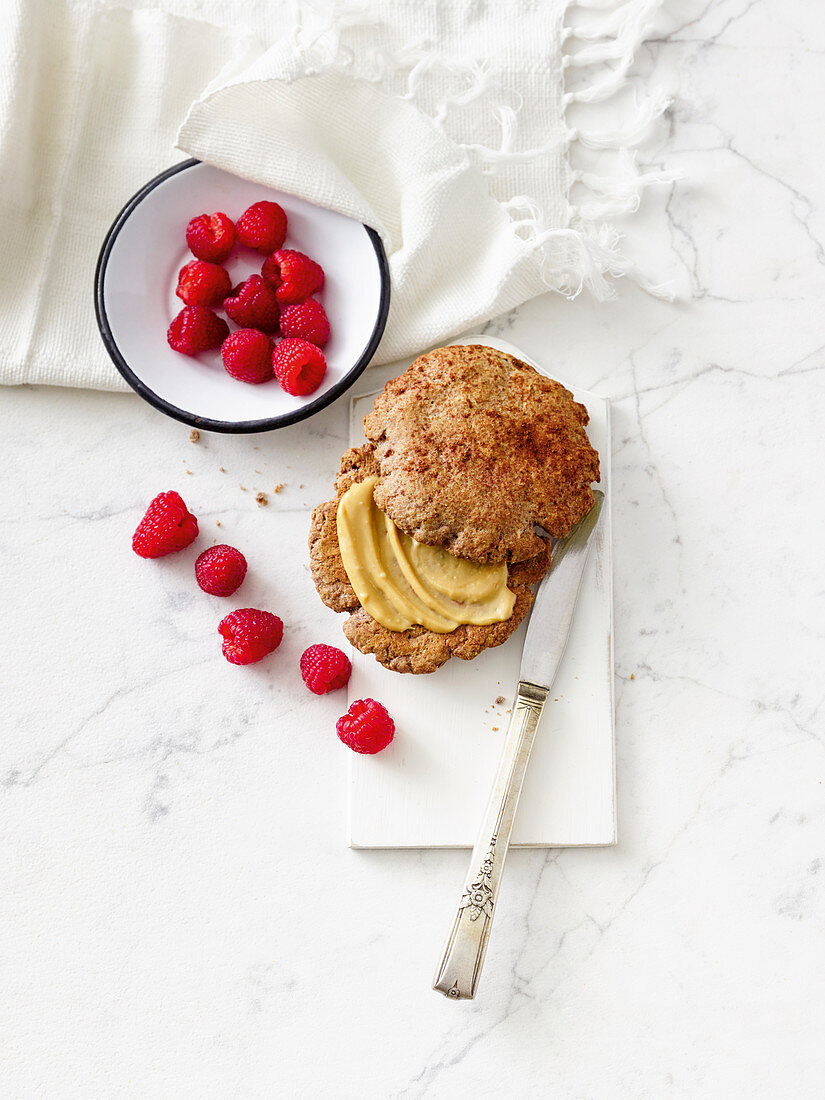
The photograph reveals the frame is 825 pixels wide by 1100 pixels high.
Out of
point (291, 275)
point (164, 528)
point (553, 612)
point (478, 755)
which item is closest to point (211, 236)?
point (291, 275)

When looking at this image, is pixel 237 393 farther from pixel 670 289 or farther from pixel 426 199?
pixel 670 289

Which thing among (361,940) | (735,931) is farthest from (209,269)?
(735,931)

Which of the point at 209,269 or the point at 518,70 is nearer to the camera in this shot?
the point at 209,269

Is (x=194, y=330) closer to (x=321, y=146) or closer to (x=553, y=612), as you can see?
(x=321, y=146)

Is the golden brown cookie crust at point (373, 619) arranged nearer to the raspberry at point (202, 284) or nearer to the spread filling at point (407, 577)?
the spread filling at point (407, 577)

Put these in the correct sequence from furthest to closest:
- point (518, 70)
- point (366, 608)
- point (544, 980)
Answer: point (518, 70), point (544, 980), point (366, 608)

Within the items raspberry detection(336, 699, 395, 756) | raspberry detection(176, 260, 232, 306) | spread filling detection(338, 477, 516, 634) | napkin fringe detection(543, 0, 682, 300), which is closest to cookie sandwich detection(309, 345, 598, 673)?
spread filling detection(338, 477, 516, 634)
